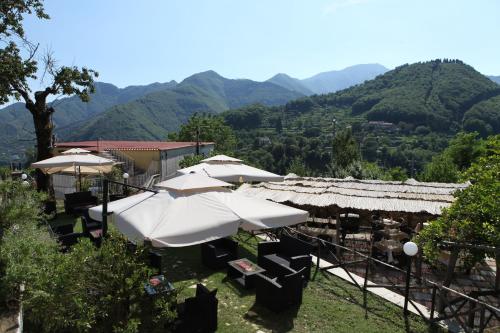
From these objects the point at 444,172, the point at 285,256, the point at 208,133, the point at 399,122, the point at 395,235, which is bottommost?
the point at 444,172

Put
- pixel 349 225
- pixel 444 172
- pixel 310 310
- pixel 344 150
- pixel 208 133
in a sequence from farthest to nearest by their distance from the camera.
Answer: pixel 208 133 → pixel 344 150 → pixel 444 172 → pixel 349 225 → pixel 310 310

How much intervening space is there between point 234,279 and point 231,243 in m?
1.14

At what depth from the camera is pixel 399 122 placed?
92.6 m

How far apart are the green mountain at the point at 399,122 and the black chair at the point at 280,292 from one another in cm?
5900

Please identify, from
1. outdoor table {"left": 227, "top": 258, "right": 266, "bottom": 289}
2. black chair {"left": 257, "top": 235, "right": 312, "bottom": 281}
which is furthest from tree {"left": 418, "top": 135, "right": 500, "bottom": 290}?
outdoor table {"left": 227, "top": 258, "right": 266, "bottom": 289}

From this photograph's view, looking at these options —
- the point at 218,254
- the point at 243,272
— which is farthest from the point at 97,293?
the point at 218,254

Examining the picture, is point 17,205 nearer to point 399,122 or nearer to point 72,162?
point 72,162

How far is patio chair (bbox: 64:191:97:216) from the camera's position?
12.1 meters

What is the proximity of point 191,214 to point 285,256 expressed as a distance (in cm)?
345

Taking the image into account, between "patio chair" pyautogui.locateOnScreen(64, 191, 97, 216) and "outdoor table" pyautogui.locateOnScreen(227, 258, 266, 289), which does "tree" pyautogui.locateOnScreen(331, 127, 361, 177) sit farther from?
"outdoor table" pyautogui.locateOnScreen(227, 258, 266, 289)

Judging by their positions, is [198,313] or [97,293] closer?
[97,293]

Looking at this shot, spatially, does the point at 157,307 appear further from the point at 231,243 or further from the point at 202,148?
the point at 202,148

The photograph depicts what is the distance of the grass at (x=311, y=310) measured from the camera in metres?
5.63

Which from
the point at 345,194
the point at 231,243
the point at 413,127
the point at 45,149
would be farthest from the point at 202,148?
the point at 413,127
